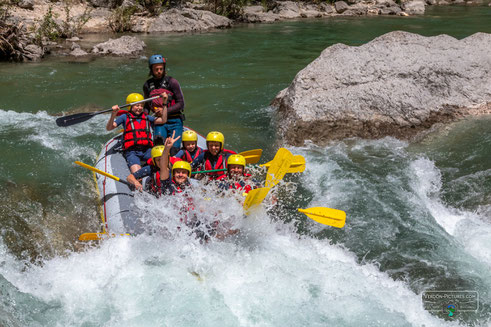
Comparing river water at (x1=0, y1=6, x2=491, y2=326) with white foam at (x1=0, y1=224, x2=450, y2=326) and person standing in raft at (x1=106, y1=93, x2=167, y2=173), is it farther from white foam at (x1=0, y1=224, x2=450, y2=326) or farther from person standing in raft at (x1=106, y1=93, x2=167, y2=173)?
person standing in raft at (x1=106, y1=93, x2=167, y2=173)

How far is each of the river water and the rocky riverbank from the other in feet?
19.8

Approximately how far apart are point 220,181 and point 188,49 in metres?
10.9

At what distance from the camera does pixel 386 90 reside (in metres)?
7.27

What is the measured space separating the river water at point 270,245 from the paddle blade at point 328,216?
12.5 inches

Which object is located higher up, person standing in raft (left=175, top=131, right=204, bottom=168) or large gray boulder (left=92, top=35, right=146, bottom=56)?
large gray boulder (left=92, top=35, right=146, bottom=56)

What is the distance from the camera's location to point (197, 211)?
15.0ft

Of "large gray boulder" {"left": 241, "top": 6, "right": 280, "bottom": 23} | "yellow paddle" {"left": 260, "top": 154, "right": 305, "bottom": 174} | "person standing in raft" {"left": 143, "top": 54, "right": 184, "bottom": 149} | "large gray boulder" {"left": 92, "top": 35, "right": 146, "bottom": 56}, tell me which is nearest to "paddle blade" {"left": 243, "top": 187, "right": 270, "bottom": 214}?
"yellow paddle" {"left": 260, "top": 154, "right": 305, "bottom": 174}

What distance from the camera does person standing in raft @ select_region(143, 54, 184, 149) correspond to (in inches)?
229

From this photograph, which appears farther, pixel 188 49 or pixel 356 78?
pixel 188 49

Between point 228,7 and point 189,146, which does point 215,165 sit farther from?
point 228,7

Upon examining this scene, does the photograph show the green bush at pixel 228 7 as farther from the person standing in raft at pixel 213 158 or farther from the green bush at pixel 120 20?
the person standing in raft at pixel 213 158

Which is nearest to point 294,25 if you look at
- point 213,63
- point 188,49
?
point 188,49

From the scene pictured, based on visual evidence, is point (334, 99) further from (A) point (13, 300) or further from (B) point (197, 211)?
(A) point (13, 300)

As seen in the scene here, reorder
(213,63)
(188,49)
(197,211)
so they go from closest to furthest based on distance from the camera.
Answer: (197,211), (213,63), (188,49)
